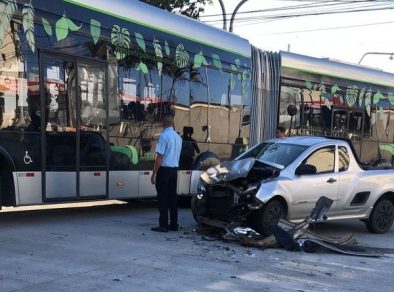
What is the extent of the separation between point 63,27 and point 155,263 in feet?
14.5

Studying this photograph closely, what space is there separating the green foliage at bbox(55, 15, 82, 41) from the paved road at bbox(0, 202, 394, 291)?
10.4ft

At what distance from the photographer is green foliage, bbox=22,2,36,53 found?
8.27 metres

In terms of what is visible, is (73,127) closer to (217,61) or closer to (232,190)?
(232,190)

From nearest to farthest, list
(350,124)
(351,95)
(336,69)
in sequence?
(336,69) < (350,124) < (351,95)

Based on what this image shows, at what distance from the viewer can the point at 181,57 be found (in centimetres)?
1130

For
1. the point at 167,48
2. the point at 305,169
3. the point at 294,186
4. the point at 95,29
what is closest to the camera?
the point at 294,186

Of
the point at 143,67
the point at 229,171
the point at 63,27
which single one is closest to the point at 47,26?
the point at 63,27

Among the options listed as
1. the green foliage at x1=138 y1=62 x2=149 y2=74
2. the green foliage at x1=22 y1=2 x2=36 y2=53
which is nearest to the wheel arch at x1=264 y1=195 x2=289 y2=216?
the green foliage at x1=138 y1=62 x2=149 y2=74

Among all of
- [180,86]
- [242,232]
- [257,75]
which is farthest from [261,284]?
[257,75]

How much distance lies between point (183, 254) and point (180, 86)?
4.85 metres

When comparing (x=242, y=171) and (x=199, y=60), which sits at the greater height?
(x=199, y=60)

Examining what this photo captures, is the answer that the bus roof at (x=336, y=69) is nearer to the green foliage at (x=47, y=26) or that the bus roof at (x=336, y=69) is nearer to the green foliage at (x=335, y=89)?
the green foliage at (x=335, y=89)

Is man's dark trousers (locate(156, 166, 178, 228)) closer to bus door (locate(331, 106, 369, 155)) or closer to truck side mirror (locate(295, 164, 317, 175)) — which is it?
truck side mirror (locate(295, 164, 317, 175))

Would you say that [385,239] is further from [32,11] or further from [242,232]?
[32,11]
